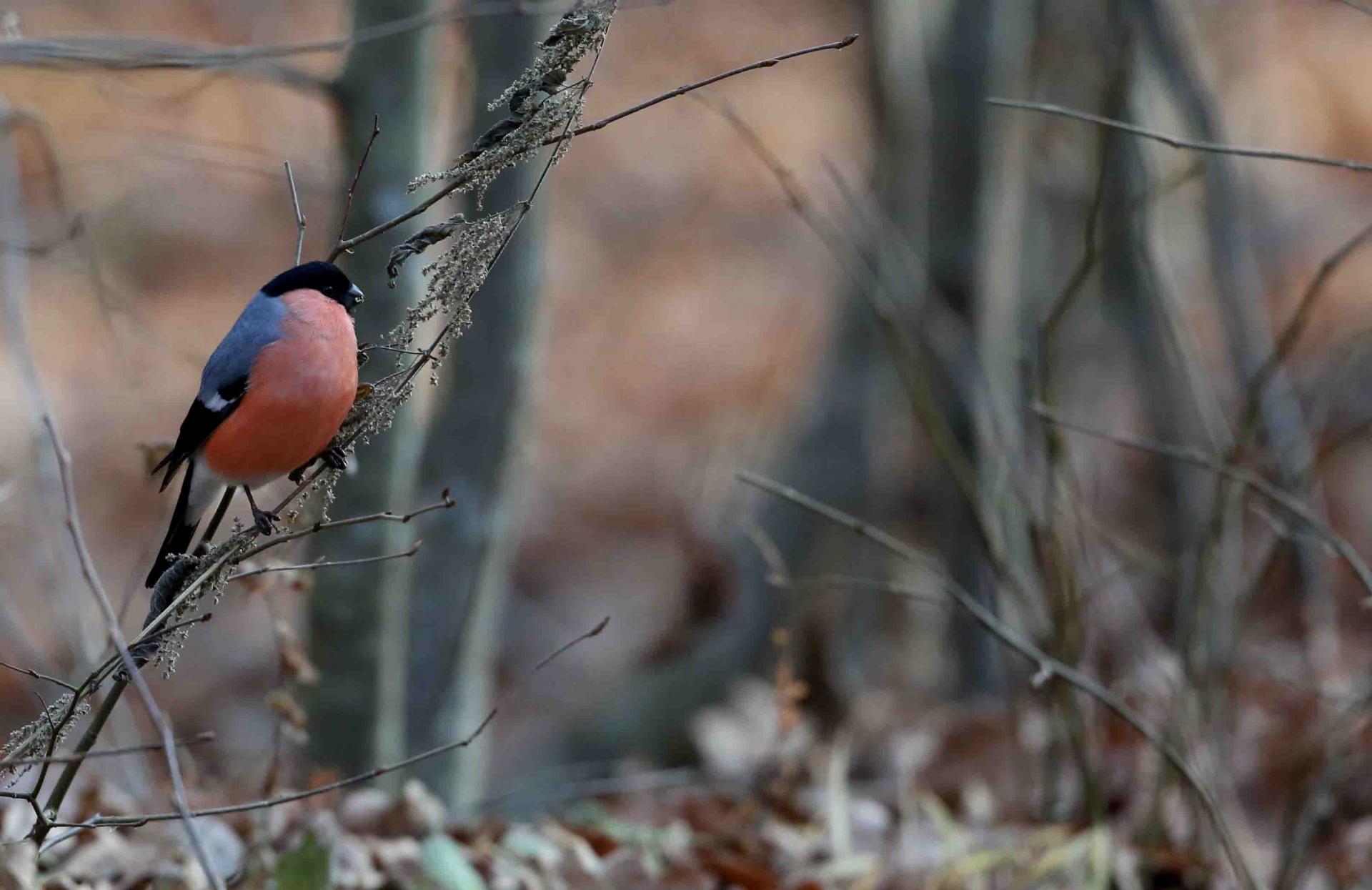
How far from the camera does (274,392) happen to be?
1.70 m

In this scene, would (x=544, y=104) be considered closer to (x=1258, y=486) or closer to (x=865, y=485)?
(x=1258, y=486)

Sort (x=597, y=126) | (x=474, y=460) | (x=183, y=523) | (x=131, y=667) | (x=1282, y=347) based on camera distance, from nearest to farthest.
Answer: (x=131, y=667) → (x=597, y=126) → (x=183, y=523) → (x=1282, y=347) → (x=474, y=460)

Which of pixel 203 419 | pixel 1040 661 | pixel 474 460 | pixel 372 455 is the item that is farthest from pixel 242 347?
pixel 474 460

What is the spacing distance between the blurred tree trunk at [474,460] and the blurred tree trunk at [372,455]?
218 mm

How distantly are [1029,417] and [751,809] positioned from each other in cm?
148

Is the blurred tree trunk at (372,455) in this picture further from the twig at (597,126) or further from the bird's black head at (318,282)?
the twig at (597,126)

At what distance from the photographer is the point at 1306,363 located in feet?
26.8

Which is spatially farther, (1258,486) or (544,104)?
(1258,486)

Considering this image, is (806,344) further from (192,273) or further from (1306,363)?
(192,273)

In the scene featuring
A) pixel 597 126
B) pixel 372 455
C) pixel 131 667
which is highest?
pixel 597 126

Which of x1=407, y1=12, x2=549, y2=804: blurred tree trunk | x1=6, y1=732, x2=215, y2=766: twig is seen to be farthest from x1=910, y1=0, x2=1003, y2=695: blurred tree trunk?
x1=6, y1=732, x2=215, y2=766: twig

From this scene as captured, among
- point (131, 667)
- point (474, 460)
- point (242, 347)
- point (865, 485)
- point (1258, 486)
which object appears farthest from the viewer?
point (865, 485)

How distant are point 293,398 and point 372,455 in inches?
48.5

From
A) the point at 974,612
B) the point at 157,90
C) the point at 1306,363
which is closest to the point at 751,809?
the point at 974,612
